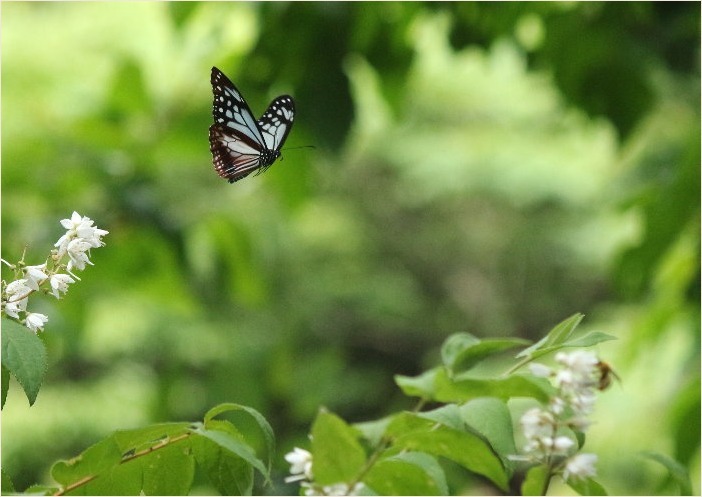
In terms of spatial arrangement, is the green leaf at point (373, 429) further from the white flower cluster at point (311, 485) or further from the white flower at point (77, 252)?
the white flower at point (77, 252)

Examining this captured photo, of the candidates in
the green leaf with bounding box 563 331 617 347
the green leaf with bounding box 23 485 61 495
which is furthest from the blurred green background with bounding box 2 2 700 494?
the green leaf with bounding box 563 331 617 347

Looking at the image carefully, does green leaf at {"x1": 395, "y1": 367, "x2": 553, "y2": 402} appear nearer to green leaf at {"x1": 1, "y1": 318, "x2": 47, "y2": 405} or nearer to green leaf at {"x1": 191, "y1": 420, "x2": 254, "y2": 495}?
green leaf at {"x1": 191, "y1": 420, "x2": 254, "y2": 495}

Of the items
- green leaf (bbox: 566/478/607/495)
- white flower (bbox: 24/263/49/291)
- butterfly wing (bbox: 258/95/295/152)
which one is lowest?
green leaf (bbox: 566/478/607/495)

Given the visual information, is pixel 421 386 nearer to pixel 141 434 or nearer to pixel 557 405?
pixel 557 405

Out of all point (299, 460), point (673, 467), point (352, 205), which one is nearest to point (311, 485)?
point (299, 460)

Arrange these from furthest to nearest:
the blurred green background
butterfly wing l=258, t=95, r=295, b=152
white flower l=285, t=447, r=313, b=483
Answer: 1. the blurred green background
2. butterfly wing l=258, t=95, r=295, b=152
3. white flower l=285, t=447, r=313, b=483

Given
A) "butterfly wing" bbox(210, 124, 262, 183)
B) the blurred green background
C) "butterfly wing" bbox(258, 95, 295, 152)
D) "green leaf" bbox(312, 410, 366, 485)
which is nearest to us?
"green leaf" bbox(312, 410, 366, 485)
